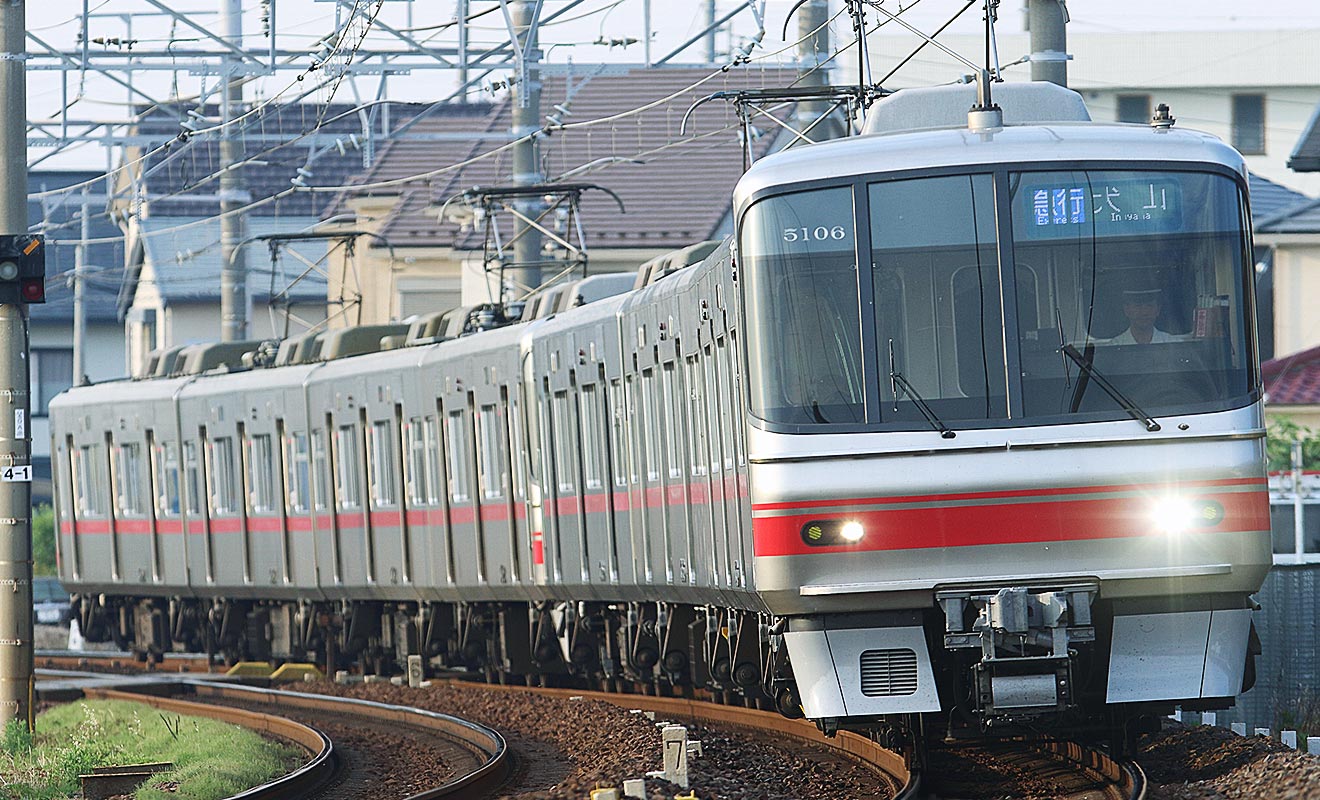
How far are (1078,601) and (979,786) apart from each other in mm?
1418

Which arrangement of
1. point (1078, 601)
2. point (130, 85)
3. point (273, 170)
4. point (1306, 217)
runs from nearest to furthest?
point (1078, 601)
point (130, 85)
point (1306, 217)
point (273, 170)

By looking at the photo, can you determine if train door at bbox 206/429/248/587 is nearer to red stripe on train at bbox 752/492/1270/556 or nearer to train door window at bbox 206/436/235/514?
train door window at bbox 206/436/235/514

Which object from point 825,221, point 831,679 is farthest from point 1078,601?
point 825,221

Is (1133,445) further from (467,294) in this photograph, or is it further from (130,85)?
(467,294)

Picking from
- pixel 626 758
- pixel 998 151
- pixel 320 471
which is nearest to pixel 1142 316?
pixel 998 151

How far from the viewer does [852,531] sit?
948 cm

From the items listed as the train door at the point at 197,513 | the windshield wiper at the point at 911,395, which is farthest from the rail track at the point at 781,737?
the train door at the point at 197,513

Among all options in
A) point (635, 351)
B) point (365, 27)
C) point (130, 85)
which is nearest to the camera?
point (635, 351)

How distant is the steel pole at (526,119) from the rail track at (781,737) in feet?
12.6

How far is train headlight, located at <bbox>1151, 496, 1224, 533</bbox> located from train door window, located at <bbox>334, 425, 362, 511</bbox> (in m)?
12.8

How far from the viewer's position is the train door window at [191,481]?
24578mm

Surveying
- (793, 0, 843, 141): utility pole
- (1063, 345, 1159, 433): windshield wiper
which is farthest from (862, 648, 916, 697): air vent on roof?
(793, 0, 843, 141): utility pole

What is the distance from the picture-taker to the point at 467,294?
37062mm

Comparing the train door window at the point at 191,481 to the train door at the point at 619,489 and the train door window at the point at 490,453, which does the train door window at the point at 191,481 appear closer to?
the train door window at the point at 490,453
